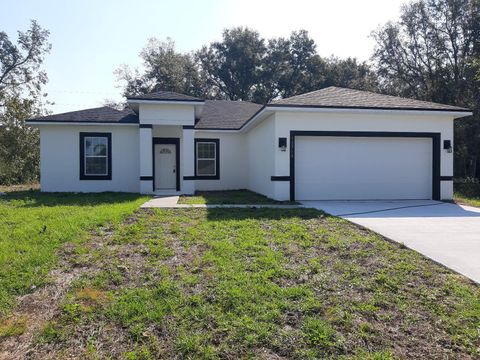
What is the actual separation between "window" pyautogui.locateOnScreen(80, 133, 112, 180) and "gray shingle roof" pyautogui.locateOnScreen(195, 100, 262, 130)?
3.83m

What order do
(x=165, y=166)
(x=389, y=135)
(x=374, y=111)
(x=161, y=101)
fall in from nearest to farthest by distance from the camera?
(x=374, y=111) < (x=389, y=135) < (x=161, y=101) < (x=165, y=166)

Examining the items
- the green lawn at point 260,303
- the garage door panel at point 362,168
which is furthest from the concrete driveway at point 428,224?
the garage door panel at point 362,168

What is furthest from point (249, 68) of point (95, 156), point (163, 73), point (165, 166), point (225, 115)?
point (95, 156)

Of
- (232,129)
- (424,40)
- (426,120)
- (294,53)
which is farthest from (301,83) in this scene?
(426,120)

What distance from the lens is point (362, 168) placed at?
12375 mm

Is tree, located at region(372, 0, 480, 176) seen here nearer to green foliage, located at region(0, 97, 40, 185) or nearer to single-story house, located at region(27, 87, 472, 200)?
single-story house, located at region(27, 87, 472, 200)

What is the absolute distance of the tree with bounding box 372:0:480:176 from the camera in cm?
2380

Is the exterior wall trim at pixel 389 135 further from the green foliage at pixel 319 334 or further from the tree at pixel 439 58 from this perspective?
the tree at pixel 439 58

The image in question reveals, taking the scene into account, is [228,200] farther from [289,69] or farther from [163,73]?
[289,69]

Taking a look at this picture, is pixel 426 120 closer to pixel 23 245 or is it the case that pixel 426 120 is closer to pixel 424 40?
pixel 23 245

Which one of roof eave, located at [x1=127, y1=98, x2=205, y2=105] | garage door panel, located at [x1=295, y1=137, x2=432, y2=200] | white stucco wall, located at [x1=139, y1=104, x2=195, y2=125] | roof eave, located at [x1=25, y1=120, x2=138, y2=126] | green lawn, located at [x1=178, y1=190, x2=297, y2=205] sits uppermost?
roof eave, located at [x1=127, y1=98, x2=205, y2=105]

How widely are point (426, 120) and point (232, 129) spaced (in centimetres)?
772

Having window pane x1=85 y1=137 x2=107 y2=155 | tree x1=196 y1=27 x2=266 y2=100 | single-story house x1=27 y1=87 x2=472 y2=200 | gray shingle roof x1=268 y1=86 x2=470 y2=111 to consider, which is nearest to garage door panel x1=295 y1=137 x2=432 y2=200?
single-story house x1=27 y1=87 x2=472 y2=200

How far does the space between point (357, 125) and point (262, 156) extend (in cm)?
349
